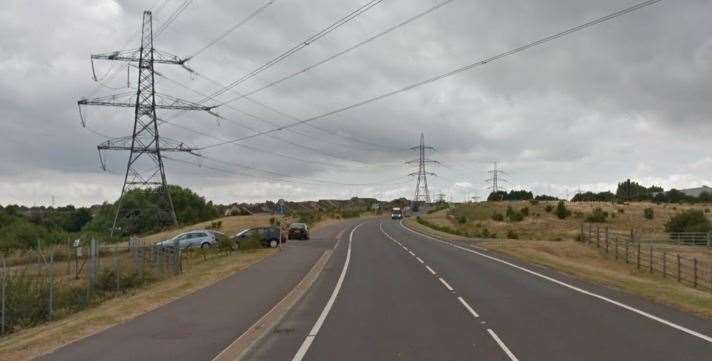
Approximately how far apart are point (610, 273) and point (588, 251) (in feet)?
54.8

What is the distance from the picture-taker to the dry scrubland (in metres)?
20.3

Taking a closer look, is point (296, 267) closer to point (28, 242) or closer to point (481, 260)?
point (481, 260)

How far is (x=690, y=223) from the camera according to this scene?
66.1m

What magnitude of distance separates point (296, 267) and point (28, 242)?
42.7 m

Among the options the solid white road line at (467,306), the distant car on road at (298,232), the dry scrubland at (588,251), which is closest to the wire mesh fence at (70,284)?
the solid white road line at (467,306)

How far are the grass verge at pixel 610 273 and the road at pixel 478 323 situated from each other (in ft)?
2.66

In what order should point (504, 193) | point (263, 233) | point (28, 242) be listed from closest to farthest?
point (263, 233), point (28, 242), point (504, 193)

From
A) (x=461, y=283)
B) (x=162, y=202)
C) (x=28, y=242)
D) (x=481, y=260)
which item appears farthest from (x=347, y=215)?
(x=461, y=283)

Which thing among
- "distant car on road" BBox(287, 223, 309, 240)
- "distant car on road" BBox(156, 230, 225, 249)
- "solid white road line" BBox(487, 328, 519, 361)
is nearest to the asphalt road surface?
"solid white road line" BBox(487, 328, 519, 361)

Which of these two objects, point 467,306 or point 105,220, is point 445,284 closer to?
point 467,306

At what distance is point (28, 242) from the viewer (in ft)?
206

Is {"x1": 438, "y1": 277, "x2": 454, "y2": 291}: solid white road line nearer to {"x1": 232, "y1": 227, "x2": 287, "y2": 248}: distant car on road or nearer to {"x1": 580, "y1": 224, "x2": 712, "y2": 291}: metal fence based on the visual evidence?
{"x1": 580, "y1": 224, "x2": 712, "y2": 291}: metal fence

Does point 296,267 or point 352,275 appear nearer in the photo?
point 352,275

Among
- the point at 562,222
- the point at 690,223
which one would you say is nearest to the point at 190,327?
the point at 690,223
